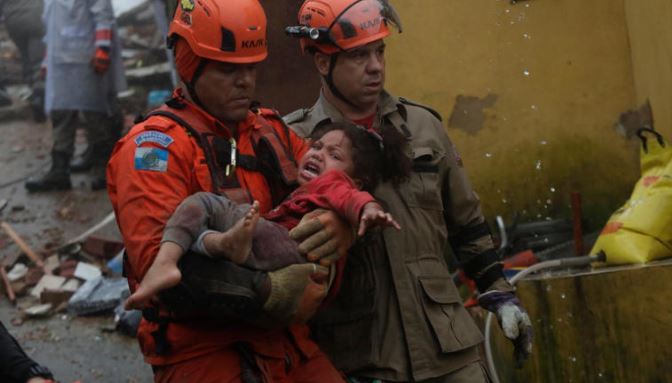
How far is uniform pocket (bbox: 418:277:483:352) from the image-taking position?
440cm

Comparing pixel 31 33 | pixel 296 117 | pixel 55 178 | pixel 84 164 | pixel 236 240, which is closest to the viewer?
pixel 236 240

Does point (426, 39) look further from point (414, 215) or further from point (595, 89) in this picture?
point (414, 215)

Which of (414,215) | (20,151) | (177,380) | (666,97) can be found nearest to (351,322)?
(414,215)

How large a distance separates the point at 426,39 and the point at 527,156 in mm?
1010

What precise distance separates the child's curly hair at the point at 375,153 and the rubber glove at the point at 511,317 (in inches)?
25.6

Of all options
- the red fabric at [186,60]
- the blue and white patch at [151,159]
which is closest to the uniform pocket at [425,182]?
the red fabric at [186,60]

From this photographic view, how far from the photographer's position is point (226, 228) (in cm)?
374

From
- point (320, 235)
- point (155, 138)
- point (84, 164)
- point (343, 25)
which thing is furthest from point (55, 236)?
point (320, 235)

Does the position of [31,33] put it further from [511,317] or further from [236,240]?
[236,240]

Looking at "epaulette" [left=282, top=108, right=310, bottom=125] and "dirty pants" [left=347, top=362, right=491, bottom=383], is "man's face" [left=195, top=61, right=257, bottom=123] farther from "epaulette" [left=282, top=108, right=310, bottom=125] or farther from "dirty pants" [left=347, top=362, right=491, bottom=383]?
"dirty pants" [left=347, top=362, right=491, bottom=383]

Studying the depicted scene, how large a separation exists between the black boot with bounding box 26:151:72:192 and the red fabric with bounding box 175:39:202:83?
7.69m

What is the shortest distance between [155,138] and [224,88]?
0.34 m

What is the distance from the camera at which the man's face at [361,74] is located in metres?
4.69

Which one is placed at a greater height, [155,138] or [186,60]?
[186,60]
